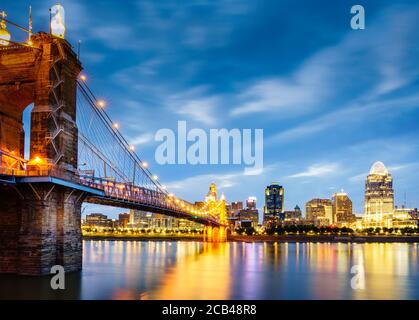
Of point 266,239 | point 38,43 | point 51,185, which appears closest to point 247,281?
point 51,185

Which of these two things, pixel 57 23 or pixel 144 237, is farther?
pixel 144 237

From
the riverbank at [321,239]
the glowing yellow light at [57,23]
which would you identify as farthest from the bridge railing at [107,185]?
the riverbank at [321,239]

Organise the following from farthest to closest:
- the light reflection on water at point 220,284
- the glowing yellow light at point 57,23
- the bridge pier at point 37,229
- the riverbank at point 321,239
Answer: the riverbank at point 321,239, the glowing yellow light at point 57,23, the bridge pier at point 37,229, the light reflection on water at point 220,284

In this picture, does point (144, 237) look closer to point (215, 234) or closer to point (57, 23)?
point (215, 234)

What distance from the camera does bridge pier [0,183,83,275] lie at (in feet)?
101

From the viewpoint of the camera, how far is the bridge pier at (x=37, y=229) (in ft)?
101

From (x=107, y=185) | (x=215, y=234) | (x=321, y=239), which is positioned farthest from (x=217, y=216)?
(x=107, y=185)

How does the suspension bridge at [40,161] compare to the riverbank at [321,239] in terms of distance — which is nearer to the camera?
the suspension bridge at [40,161]

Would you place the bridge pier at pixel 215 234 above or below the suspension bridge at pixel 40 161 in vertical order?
below

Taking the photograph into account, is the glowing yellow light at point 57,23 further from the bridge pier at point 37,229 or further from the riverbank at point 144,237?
the riverbank at point 144,237

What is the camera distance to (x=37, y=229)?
3086cm

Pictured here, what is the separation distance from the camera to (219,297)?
1195 inches

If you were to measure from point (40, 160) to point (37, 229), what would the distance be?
440 centimetres
